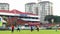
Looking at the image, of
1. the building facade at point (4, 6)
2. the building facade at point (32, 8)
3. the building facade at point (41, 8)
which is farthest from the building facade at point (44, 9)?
the building facade at point (4, 6)

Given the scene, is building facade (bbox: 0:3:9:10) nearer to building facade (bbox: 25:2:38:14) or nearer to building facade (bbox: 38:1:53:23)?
building facade (bbox: 25:2:38:14)

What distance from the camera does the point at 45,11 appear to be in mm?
110625

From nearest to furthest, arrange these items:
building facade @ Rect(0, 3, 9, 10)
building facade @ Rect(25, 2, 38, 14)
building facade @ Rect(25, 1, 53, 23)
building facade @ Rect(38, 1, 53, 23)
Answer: building facade @ Rect(38, 1, 53, 23) → building facade @ Rect(25, 1, 53, 23) → building facade @ Rect(0, 3, 9, 10) → building facade @ Rect(25, 2, 38, 14)

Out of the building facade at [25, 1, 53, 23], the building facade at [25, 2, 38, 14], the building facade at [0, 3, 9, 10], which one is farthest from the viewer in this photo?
the building facade at [25, 2, 38, 14]

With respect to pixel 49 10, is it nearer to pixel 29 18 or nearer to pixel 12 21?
pixel 29 18

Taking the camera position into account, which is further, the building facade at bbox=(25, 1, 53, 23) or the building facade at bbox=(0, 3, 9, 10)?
the building facade at bbox=(0, 3, 9, 10)

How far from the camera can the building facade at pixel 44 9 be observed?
361 ft

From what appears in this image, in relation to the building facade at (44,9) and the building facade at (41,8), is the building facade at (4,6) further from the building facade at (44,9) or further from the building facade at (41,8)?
the building facade at (44,9)

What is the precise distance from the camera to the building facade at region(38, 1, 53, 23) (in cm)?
10994

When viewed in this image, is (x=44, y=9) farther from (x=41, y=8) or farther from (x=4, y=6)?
(x=4, y=6)

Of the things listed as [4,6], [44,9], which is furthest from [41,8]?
[4,6]

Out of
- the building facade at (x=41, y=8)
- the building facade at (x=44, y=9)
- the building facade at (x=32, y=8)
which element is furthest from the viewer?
the building facade at (x=32, y=8)

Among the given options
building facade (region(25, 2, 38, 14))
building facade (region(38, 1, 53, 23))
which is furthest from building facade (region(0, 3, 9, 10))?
building facade (region(38, 1, 53, 23))

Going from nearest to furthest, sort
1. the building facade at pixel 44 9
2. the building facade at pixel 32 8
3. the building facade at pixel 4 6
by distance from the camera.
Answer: the building facade at pixel 44 9 < the building facade at pixel 4 6 < the building facade at pixel 32 8
